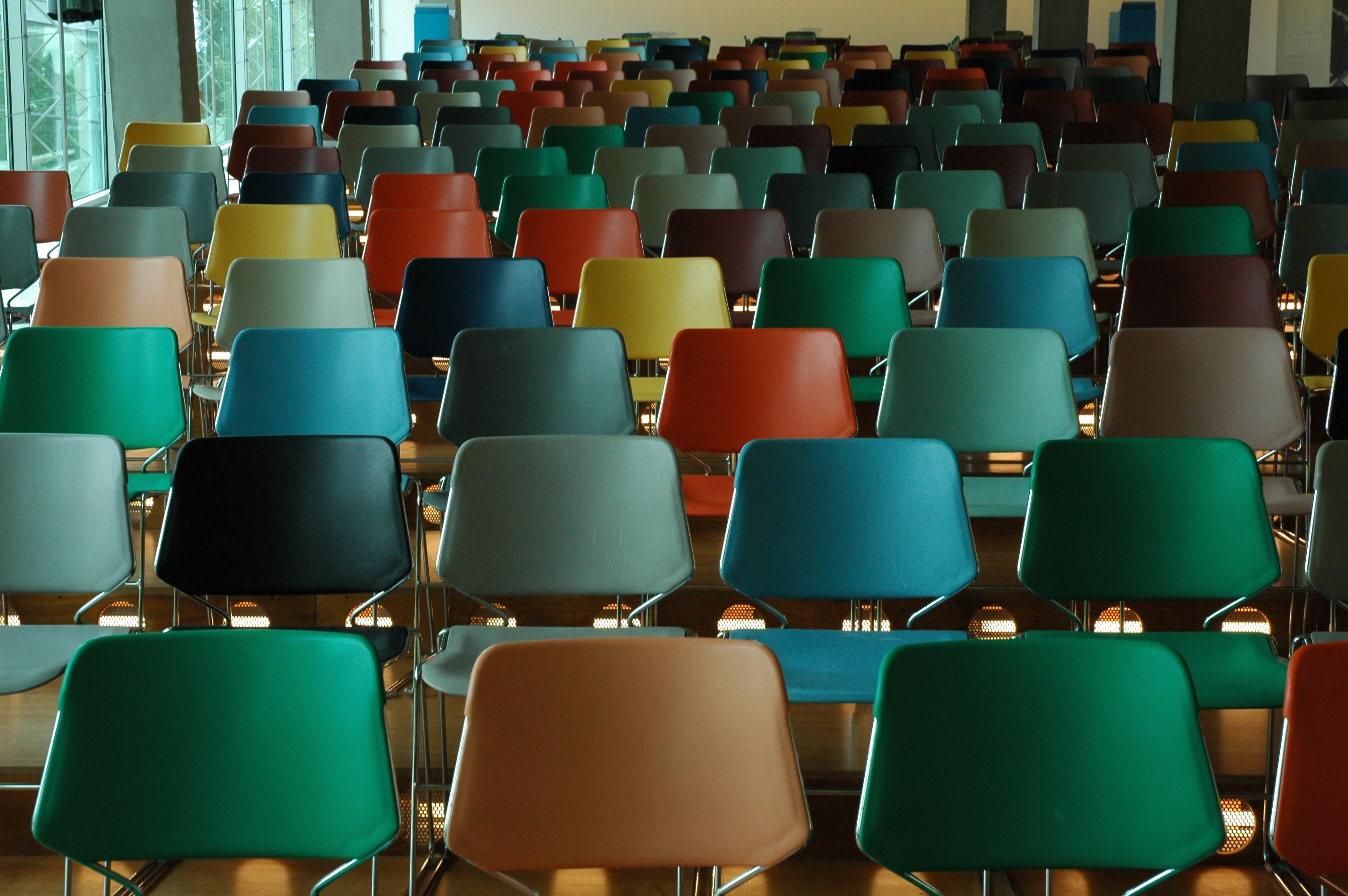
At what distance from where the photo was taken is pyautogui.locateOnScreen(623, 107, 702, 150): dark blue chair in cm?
908

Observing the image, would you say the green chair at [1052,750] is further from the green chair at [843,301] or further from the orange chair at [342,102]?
the orange chair at [342,102]

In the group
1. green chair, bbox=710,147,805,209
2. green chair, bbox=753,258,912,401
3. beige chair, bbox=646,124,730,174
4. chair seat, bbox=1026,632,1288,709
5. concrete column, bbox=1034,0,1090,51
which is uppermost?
concrete column, bbox=1034,0,1090,51

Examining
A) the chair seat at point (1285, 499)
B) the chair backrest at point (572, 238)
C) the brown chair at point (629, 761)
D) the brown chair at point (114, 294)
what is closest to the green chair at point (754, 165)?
the chair backrest at point (572, 238)

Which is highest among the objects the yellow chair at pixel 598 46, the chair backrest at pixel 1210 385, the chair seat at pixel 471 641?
the yellow chair at pixel 598 46

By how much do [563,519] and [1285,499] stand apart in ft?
6.52

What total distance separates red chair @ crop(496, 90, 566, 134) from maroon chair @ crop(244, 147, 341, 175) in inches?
107

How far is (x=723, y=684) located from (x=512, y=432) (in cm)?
209

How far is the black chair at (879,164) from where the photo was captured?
24.2 ft

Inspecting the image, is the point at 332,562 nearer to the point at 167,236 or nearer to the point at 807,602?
the point at 807,602

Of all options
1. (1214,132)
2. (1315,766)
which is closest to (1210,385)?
(1315,766)

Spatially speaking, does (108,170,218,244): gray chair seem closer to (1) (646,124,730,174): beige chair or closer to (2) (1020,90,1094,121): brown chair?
(1) (646,124,730,174): beige chair

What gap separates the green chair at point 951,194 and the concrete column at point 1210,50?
18.2ft

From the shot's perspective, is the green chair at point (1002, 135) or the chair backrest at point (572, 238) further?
the green chair at point (1002, 135)

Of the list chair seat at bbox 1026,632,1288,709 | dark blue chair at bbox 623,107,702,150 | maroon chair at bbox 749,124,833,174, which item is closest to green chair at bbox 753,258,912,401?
chair seat at bbox 1026,632,1288,709
